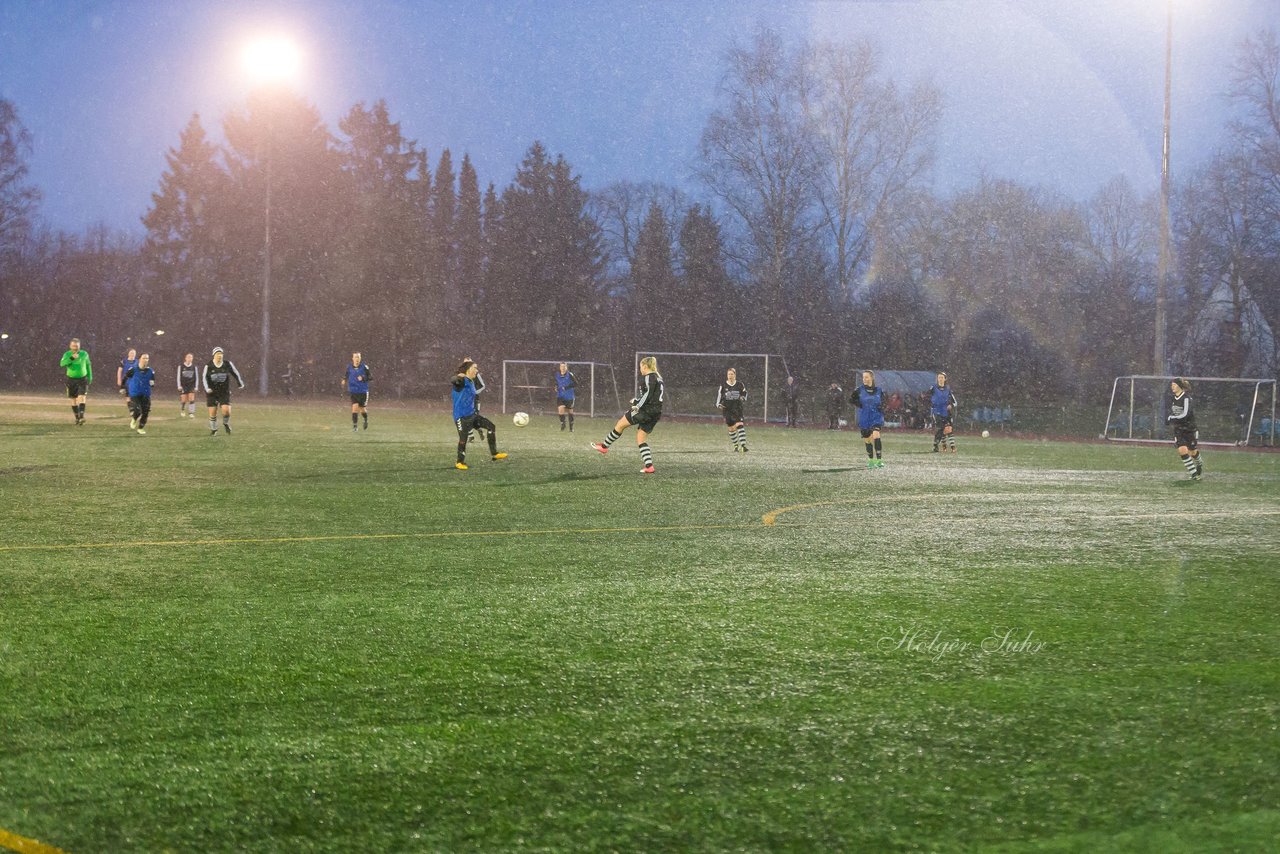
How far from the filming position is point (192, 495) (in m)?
15.0

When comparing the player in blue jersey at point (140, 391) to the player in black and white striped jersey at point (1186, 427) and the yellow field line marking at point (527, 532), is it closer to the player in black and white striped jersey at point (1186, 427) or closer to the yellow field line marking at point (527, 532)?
the yellow field line marking at point (527, 532)

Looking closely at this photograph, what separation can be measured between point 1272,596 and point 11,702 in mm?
7940

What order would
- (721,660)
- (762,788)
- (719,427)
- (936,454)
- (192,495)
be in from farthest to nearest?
(719,427), (936,454), (192,495), (721,660), (762,788)

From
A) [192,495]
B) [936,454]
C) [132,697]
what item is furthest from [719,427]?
[132,697]

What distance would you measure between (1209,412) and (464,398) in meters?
33.4

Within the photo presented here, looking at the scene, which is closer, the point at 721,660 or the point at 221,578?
the point at 721,660

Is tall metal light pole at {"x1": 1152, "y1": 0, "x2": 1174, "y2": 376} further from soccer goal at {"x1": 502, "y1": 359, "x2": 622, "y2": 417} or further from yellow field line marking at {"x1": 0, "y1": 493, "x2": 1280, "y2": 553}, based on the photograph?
yellow field line marking at {"x1": 0, "y1": 493, "x2": 1280, "y2": 553}

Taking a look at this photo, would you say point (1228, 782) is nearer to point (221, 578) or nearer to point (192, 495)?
point (221, 578)

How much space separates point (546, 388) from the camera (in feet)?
174

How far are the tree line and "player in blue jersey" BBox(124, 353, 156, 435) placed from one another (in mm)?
25572

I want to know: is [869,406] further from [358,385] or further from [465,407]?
[358,385]

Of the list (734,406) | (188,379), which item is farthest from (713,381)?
(734,406)

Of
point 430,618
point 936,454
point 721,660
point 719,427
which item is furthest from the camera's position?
point 719,427

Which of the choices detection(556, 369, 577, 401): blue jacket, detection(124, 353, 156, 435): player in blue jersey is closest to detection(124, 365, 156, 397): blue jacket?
detection(124, 353, 156, 435): player in blue jersey
